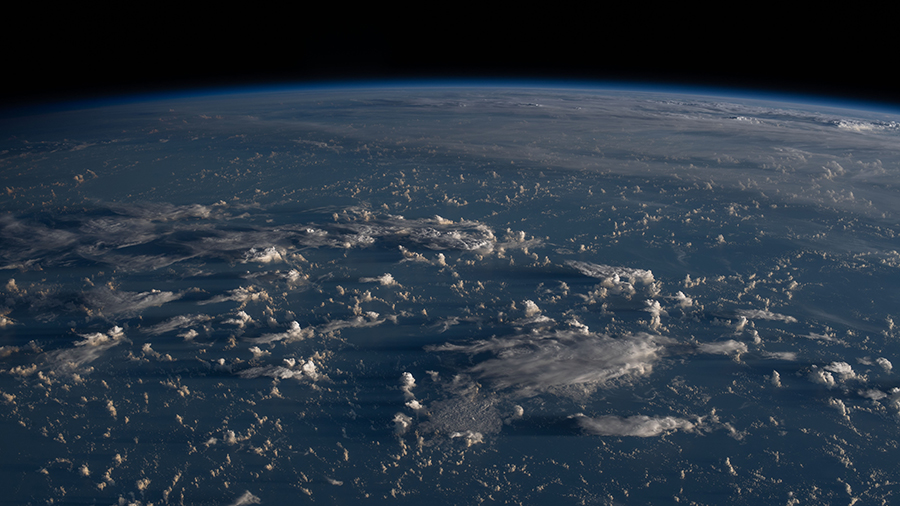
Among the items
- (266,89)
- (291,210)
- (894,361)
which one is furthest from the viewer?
(266,89)

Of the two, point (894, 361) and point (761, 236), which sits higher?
point (761, 236)

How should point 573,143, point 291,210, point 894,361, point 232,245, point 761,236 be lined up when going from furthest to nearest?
1. point 573,143
2. point 291,210
3. point 761,236
4. point 232,245
5. point 894,361

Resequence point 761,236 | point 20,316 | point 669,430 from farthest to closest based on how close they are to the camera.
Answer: point 761,236
point 20,316
point 669,430

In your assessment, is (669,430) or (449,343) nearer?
(669,430)

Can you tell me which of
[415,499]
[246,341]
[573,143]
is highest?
[573,143]

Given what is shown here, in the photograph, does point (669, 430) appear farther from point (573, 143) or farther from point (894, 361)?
point (573, 143)

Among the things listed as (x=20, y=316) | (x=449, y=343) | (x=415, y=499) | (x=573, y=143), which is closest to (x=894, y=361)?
(x=449, y=343)

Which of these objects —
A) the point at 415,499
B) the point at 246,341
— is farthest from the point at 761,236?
the point at 246,341

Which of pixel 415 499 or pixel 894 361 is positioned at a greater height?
pixel 894 361

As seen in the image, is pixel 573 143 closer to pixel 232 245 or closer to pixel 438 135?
pixel 438 135
